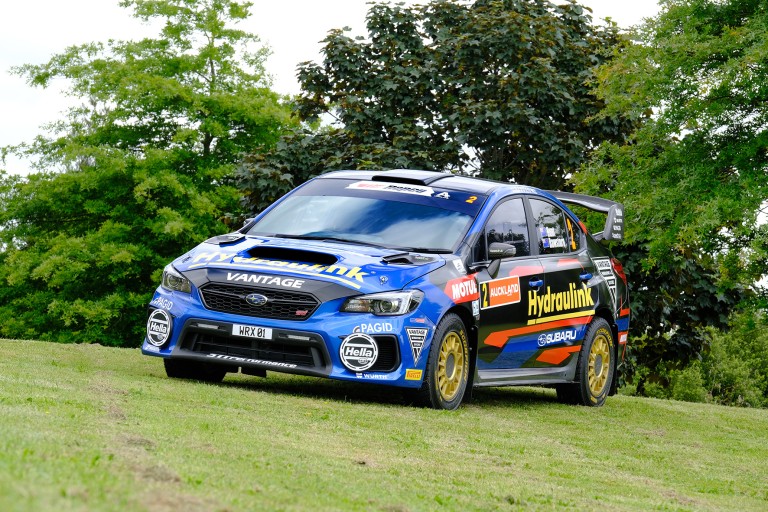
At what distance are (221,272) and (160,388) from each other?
1.13 meters

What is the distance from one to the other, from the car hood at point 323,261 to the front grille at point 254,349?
536 mm

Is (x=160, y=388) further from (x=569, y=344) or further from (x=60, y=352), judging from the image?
(x=569, y=344)

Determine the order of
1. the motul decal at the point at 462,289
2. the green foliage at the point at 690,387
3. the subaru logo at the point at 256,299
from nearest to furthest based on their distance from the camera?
the subaru logo at the point at 256,299 < the motul decal at the point at 462,289 < the green foliage at the point at 690,387

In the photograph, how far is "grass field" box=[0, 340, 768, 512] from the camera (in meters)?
4.62

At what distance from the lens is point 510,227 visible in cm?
1113

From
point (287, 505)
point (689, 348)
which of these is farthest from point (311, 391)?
point (689, 348)

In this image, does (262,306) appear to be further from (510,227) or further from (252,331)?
(510,227)

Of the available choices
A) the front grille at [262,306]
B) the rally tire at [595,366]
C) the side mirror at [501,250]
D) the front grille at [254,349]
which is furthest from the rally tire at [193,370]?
the rally tire at [595,366]

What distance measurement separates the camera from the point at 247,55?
4591 centimetres

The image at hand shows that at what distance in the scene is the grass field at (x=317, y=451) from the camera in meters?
4.62

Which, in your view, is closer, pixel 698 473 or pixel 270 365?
pixel 698 473

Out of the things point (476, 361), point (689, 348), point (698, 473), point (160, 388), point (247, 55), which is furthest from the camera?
point (247, 55)

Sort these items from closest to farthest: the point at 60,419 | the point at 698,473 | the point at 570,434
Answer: the point at 60,419
the point at 698,473
the point at 570,434

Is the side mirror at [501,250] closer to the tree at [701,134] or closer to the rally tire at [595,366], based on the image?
the rally tire at [595,366]
